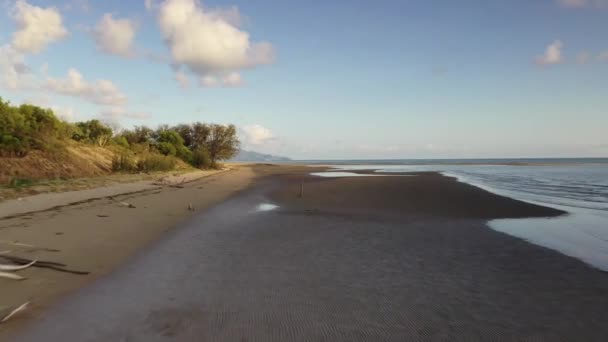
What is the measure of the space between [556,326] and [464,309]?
1.00m

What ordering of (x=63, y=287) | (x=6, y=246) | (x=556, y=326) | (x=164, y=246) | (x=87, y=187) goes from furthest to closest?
(x=87, y=187) → (x=164, y=246) → (x=6, y=246) → (x=63, y=287) → (x=556, y=326)

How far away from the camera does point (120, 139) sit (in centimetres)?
4566

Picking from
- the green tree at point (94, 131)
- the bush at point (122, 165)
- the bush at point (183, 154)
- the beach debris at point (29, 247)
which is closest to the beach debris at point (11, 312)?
the beach debris at point (29, 247)

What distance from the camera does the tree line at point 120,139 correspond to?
75.2ft

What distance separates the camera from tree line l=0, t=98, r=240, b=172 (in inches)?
902

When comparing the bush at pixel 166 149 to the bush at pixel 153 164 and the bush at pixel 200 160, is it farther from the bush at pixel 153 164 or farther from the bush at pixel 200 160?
the bush at pixel 153 164

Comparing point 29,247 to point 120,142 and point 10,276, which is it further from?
point 120,142

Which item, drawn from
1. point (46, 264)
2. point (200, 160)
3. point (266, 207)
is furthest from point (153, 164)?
point (46, 264)

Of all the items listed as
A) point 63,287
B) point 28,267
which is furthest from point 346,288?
point 28,267

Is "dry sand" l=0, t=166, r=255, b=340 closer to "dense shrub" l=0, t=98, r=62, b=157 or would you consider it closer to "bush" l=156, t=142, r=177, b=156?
"dense shrub" l=0, t=98, r=62, b=157

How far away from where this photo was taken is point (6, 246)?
260 inches

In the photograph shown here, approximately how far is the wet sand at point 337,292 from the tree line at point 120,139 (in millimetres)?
22231

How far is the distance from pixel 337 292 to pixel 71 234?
6.85 m

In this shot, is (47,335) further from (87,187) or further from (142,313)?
(87,187)
